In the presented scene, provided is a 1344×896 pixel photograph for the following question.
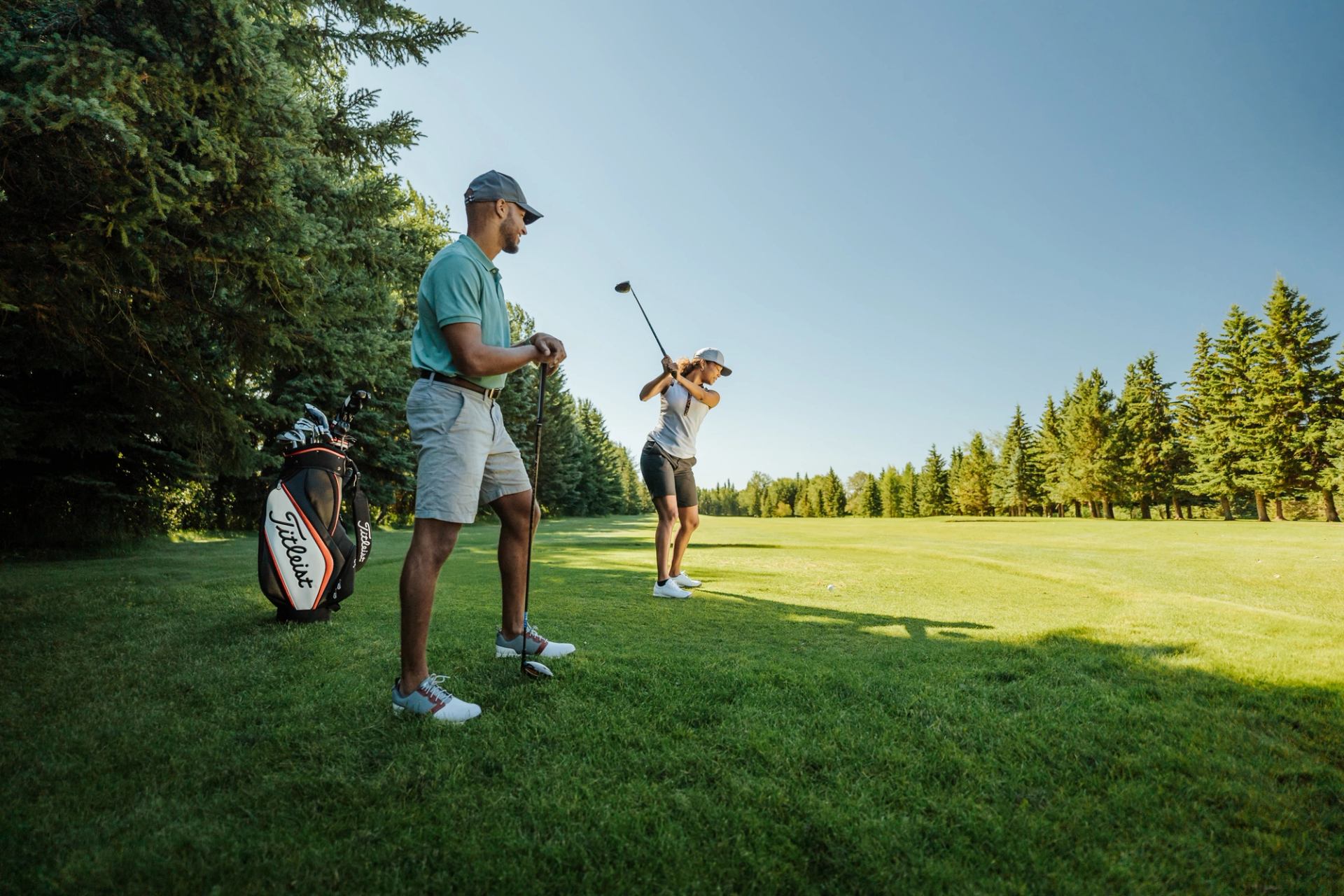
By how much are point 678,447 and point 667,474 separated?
0.97ft

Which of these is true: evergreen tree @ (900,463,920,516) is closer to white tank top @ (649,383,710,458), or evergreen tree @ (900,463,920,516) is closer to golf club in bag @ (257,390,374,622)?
white tank top @ (649,383,710,458)

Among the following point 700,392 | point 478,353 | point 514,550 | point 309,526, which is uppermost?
point 700,392

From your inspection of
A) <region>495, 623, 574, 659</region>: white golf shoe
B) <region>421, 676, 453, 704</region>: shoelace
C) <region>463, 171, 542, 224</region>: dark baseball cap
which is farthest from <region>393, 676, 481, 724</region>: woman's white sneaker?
<region>463, 171, 542, 224</region>: dark baseball cap

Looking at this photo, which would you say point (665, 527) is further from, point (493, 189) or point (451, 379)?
point (493, 189)

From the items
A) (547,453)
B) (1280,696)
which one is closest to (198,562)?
(1280,696)

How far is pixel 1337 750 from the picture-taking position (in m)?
2.06

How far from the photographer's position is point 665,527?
5.61 meters

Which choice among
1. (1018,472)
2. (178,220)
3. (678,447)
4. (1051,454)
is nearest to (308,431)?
(178,220)

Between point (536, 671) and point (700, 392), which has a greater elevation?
point (700, 392)

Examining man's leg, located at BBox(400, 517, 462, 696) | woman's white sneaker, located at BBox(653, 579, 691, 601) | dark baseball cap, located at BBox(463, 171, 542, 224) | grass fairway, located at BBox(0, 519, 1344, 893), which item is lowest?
grass fairway, located at BBox(0, 519, 1344, 893)

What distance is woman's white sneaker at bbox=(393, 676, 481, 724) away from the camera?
7.64 feet

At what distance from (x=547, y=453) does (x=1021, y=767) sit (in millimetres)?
32190

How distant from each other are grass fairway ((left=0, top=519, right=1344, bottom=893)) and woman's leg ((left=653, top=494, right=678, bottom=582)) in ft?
4.32

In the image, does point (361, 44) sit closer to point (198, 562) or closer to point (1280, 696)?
point (198, 562)
